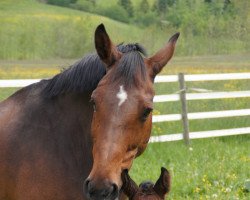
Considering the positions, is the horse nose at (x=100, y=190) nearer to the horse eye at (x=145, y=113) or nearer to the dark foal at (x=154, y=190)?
the dark foal at (x=154, y=190)

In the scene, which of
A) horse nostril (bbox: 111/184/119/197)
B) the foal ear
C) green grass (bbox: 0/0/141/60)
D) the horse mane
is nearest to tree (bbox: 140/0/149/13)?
green grass (bbox: 0/0/141/60)

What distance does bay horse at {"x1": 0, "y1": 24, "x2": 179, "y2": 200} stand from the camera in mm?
3619

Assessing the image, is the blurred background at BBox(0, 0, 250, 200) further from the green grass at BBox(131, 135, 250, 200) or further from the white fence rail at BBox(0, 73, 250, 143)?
the white fence rail at BBox(0, 73, 250, 143)

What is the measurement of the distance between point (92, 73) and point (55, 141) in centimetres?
58

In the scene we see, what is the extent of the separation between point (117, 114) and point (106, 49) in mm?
569

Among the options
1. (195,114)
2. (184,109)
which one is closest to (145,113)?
(184,109)

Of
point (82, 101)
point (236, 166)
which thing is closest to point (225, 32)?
point (236, 166)

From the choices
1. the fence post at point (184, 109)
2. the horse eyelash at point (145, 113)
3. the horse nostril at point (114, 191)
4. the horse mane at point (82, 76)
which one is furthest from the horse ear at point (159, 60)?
the fence post at point (184, 109)

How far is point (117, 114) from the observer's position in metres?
3.49

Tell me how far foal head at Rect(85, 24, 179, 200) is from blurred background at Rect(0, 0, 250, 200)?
201cm

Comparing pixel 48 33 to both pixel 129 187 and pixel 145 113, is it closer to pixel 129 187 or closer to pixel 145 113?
pixel 145 113

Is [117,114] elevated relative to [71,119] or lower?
elevated

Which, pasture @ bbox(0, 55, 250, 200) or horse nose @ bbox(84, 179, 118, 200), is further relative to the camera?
pasture @ bbox(0, 55, 250, 200)

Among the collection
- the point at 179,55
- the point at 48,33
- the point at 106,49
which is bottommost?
the point at 179,55
